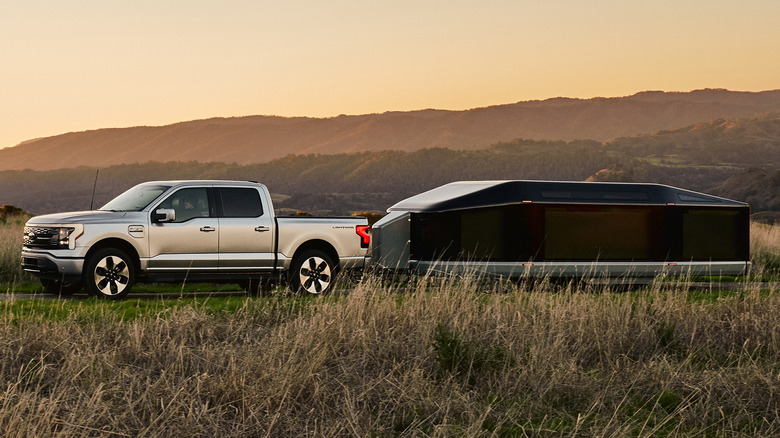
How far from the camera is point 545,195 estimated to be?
56.7 feet

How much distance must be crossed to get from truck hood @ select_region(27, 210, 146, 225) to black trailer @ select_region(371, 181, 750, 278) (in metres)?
4.43

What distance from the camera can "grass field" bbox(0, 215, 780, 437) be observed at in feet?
27.4

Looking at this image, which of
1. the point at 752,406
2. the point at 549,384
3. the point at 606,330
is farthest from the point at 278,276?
the point at 752,406

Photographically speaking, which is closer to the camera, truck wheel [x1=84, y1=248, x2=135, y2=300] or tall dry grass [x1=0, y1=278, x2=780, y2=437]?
tall dry grass [x1=0, y1=278, x2=780, y2=437]

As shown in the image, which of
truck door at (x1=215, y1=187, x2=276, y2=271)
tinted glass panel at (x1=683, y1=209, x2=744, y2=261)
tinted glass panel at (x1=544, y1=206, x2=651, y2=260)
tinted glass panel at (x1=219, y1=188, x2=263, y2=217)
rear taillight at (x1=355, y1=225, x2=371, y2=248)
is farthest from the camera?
tinted glass panel at (x1=683, y1=209, x2=744, y2=261)

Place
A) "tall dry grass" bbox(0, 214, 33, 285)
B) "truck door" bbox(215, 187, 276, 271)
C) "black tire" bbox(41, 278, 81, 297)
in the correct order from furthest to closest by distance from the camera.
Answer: "tall dry grass" bbox(0, 214, 33, 285)
"black tire" bbox(41, 278, 81, 297)
"truck door" bbox(215, 187, 276, 271)

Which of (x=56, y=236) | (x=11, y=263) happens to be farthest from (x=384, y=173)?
(x=56, y=236)

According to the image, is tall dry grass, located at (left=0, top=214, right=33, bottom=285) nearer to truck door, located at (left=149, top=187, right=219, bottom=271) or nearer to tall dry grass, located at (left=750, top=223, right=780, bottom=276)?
truck door, located at (left=149, top=187, right=219, bottom=271)

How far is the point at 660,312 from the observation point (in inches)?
509

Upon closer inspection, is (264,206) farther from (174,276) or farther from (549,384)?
(549,384)

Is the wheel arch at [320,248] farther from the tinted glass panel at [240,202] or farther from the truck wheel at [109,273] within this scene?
the truck wheel at [109,273]

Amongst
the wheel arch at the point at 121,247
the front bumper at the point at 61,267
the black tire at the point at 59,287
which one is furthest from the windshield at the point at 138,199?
the black tire at the point at 59,287

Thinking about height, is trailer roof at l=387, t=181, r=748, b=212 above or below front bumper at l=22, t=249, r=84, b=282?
above

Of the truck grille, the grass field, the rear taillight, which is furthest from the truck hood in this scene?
the rear taillight
